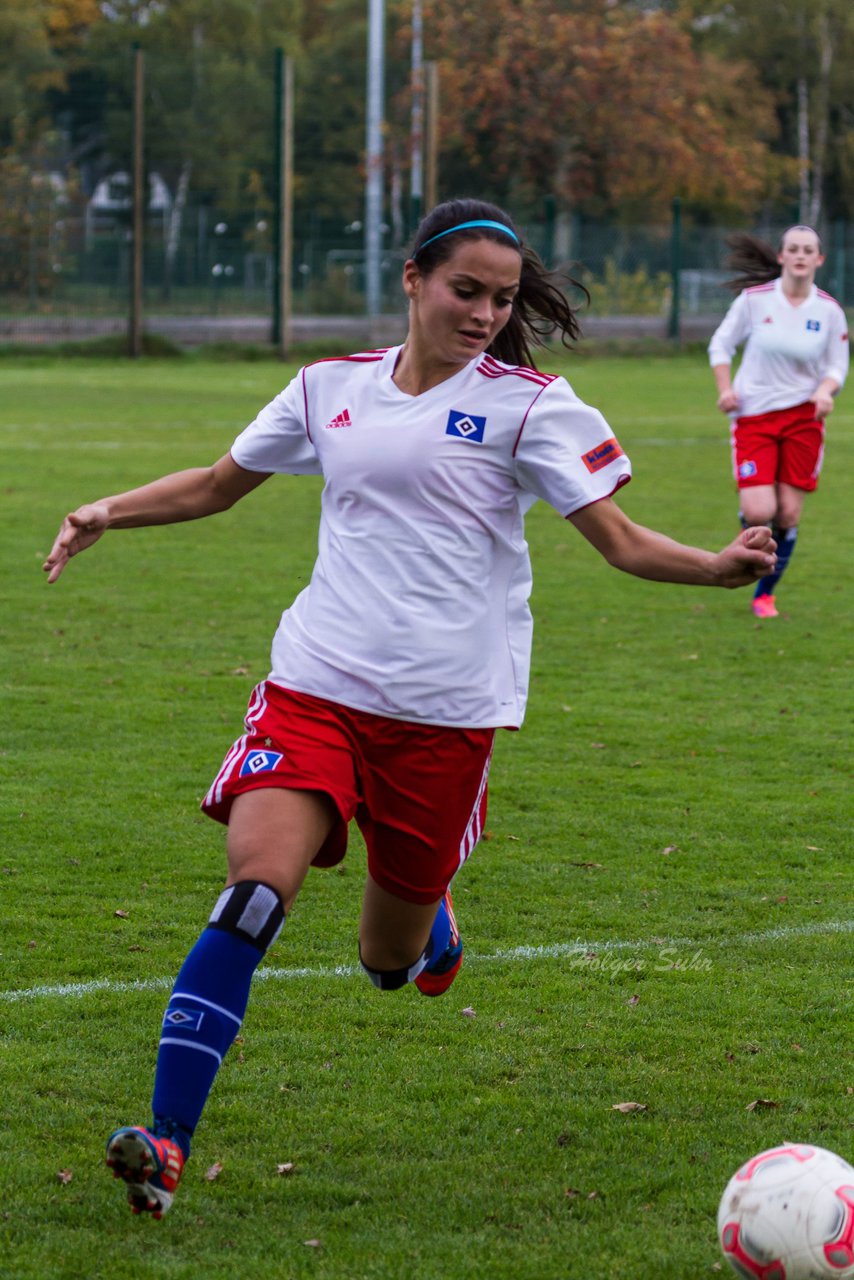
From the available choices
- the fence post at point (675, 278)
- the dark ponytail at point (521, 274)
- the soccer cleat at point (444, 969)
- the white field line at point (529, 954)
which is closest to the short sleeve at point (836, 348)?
the white field line at point (529, 954)

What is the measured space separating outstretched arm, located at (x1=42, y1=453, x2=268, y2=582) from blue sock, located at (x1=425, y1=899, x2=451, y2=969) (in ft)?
3.68

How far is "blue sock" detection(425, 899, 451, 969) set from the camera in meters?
4.40

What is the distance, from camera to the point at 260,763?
3693 millimetres

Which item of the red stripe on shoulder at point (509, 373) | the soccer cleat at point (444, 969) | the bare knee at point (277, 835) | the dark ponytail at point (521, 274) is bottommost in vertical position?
the soccer cleat at point (444, 969)

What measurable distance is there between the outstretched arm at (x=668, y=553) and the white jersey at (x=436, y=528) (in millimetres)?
60

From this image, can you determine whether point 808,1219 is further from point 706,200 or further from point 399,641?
point 706,200

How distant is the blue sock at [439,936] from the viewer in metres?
4.40

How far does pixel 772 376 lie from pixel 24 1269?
8.61 m

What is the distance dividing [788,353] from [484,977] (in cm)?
686

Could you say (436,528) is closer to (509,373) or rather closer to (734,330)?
(509,373)

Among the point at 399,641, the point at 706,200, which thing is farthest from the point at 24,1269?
Answer: the point at 706,200

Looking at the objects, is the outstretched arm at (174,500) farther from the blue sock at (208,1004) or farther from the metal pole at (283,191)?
the metal pole at (283,191)

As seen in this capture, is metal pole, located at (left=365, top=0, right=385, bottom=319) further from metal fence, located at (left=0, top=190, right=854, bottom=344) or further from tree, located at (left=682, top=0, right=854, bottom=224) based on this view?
tree, located at (left=682, top=0, right=854, bottom=224)

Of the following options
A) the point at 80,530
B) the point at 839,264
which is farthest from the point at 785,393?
the point at 839,264
